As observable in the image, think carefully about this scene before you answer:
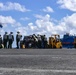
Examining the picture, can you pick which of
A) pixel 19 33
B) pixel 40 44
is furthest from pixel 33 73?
pixel 40 44

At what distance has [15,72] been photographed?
11797 millimetres

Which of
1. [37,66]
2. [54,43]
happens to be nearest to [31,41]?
[54,43]

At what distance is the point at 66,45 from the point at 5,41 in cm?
1681

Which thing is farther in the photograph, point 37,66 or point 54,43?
point 54,43

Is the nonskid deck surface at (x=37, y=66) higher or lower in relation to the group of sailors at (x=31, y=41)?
lower

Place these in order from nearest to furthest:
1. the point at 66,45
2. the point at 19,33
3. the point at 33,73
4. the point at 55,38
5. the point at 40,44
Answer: the point at 33,73, the point at 19,33, the point at 40,44, the point at 55,38, the point at 66,45

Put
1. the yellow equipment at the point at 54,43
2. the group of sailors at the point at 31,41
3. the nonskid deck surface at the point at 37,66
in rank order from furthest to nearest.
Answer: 1. the yellow equipment at the point at 54,43
2. the group of sailors at the point at 31,41
3. the nonskid deck surface at the point at 37,66

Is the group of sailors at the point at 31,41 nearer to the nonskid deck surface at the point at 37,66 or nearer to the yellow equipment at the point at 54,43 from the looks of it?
the yellow equipment at the point at 54,43

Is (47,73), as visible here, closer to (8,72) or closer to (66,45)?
(8,72)

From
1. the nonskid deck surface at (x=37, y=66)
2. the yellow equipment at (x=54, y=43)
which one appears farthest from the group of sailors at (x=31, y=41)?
the nonskid deck surface at (x=37, y=66)

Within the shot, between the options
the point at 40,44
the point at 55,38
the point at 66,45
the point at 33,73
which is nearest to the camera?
the point at 33,73

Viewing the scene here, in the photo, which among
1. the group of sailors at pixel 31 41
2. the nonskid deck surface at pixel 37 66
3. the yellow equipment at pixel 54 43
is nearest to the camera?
the nonskid deck surface at pixel 37 66

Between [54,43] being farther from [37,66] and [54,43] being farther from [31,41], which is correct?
[37,66]

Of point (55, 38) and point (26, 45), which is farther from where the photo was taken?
point (55, 38)
